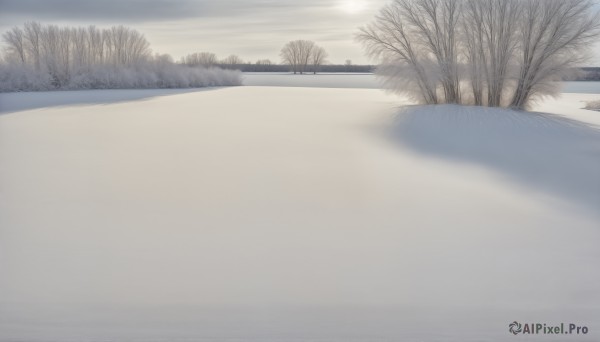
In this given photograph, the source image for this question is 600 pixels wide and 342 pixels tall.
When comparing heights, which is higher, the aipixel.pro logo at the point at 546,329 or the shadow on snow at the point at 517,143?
the shadow on snow at the point at 517,143

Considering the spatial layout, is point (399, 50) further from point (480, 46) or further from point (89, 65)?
point (89, 65)

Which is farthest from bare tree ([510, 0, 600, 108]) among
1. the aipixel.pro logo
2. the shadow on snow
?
the aipixel.pro logo

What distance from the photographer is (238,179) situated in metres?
6.34

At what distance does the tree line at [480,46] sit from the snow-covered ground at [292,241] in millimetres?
7468

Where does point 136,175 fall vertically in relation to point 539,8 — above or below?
below

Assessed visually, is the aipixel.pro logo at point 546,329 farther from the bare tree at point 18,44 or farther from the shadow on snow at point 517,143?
the bare tree at point 18,44

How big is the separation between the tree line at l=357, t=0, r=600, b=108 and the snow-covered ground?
7.47 meters

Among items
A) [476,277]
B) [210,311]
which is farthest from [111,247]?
[476,277]

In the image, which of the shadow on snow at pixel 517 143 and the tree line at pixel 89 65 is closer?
the shadow on snow at pixel 517 143

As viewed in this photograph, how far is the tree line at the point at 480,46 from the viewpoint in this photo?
14945 mm

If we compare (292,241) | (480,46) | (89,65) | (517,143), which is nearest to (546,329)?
(292,241)

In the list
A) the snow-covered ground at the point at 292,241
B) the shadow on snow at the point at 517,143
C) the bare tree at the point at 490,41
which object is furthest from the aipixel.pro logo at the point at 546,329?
the bare tree at the point at 490,41

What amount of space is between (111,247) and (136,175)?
8.33 feet

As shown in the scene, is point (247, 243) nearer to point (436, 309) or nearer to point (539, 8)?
point (436, 309)
